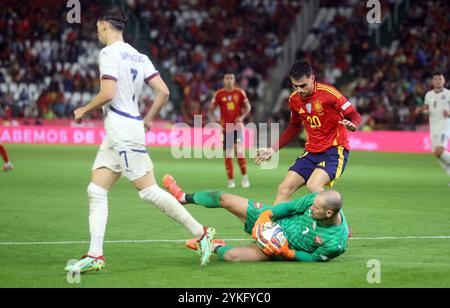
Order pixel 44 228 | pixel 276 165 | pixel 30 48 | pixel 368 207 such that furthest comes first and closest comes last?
pixel 30 48
pixel 276 165
pixel 368 207
pixel 44 228

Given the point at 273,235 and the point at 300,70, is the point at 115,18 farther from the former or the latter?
the point at 300,70

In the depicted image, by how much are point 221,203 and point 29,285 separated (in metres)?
2.51

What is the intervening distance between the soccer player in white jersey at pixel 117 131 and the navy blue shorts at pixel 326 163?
9.05 ft

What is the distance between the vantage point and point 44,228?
1198 cm

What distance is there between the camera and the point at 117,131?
8.67m

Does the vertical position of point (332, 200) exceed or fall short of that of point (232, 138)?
it exceeds it

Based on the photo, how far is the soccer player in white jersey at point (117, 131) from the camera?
8.59m

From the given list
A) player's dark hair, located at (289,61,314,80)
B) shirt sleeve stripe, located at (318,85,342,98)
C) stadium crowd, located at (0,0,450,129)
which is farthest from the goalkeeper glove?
stadium crowd, located at (0,0,450,129)

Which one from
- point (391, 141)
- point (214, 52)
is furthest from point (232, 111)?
point (214, 52)

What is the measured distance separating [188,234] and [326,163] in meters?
1.92

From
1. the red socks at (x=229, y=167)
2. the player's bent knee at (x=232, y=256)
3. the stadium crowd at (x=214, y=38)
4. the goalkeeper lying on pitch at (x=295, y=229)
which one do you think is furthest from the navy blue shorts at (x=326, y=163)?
the stadium crowd at (x=214, y=38)

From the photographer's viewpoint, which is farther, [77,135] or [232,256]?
[77,135]
